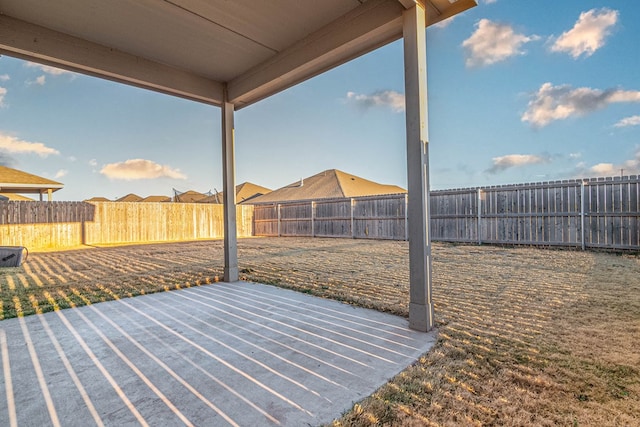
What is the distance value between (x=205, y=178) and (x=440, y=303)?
67.6 feet

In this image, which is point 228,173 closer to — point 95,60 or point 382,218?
point 95,60

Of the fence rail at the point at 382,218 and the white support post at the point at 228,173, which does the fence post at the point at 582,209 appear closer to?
the fence rail at the point at 382,218

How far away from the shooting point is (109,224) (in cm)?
1183

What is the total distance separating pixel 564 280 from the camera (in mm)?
3900

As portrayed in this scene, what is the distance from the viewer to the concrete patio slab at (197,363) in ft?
4.25

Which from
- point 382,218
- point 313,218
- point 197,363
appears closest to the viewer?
point 197,363

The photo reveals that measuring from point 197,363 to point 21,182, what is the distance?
14.7m

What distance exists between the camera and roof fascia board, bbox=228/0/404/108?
241 cm

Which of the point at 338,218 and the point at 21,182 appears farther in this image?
the point at 338,218

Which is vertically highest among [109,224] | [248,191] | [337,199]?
[248,191]

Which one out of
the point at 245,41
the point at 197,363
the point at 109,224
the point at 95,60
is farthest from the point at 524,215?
the point at 109,224

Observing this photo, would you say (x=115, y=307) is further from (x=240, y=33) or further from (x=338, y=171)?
(x=338, y=171)

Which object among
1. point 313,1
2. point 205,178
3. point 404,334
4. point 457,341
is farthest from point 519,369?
point 205,178

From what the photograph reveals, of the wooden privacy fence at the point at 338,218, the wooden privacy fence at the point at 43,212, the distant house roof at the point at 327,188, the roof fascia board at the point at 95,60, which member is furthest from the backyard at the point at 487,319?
the distant house roof at the point at 327,188
